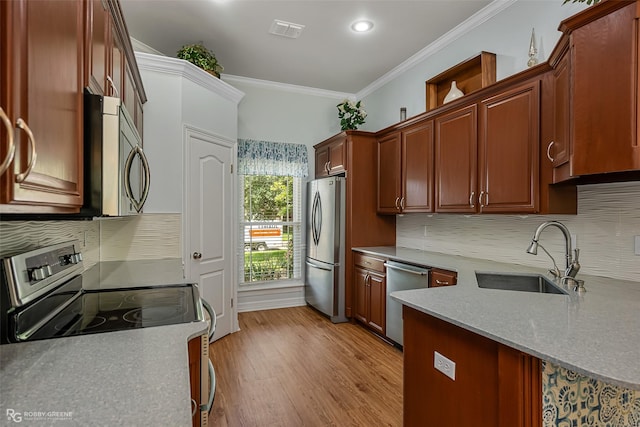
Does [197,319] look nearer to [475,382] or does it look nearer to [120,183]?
[120,183]

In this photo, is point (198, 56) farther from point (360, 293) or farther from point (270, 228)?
point (360, 293)

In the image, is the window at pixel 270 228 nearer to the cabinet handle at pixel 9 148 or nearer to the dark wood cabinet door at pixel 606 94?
the dark wood cabinet door at pixel 606 94

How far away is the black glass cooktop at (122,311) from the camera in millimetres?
1223

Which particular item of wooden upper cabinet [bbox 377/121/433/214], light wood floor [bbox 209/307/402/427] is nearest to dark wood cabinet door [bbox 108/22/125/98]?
light wood floor [bbox 209/307/402/427]

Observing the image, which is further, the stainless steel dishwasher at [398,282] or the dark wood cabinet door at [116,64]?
A: the stainless steel dishwasher at [398,282]

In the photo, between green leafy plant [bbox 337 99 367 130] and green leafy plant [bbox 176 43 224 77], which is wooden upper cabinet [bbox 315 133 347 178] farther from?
green leafy plant [bbox 176 43 224 77]

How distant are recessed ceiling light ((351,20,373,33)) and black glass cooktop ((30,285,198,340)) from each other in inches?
106

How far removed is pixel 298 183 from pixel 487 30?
2.75 m

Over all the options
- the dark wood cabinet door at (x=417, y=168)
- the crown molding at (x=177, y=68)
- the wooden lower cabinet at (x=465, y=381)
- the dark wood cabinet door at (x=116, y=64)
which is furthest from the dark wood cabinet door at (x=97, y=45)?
the dark wood cabinet door at (x=417, y=168)

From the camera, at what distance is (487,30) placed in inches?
116

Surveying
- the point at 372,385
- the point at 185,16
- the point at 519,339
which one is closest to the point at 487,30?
the point at 185,16

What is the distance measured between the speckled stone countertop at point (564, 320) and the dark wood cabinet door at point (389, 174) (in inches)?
67.5

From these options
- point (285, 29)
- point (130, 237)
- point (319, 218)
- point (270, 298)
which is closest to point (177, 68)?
point (285, 29)

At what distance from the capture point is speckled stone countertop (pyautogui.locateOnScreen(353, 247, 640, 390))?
0.96 meters
